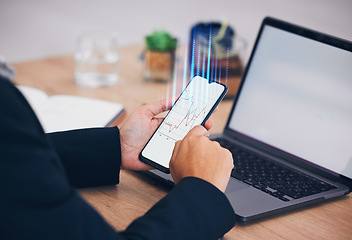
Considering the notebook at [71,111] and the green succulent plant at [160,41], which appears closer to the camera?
the notebook at [71,111]

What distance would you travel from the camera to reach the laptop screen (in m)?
0.74

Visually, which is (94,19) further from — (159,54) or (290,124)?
(290,124)

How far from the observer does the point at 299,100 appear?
2.63ft

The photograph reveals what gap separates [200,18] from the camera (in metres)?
2.74

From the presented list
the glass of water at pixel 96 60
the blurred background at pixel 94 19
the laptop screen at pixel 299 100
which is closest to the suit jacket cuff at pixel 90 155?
the laptop screen at pixel 299 100

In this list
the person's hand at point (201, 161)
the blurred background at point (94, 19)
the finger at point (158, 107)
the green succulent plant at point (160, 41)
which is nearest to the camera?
the person's hand at point (201, 161)

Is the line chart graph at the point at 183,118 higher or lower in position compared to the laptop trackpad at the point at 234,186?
higher

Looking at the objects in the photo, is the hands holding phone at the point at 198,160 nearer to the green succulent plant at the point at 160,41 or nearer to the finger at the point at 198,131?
the finger at the point at 198,131

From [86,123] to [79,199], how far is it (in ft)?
1.51

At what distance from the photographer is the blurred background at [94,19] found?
2.53 m

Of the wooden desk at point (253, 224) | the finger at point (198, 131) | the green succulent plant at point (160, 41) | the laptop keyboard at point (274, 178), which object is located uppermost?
the green succulent plant at point (160, 41)

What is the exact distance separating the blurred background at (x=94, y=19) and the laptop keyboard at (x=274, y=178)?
161cm

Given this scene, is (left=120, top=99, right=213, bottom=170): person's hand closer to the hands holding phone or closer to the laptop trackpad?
the hands holding phone

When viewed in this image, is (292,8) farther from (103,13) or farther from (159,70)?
(103,13)
